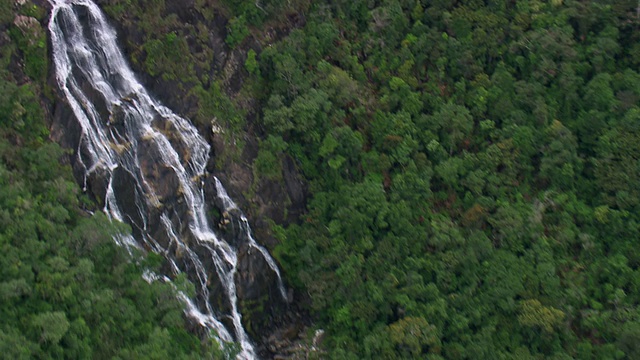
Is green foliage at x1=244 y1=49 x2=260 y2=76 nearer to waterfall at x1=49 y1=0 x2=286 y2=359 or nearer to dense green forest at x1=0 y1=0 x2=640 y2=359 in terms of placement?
dense green forest at x1=0 y1=0 x2=640 y2=359

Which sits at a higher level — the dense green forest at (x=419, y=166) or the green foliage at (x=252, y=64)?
the green foliage at (x=252, y=64)

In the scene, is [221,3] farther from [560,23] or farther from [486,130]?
[560,23]

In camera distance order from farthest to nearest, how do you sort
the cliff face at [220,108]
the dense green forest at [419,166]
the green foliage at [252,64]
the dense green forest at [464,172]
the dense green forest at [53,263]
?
the green foliage at [252,64] → the cliff face at [220,108] → the dense green forest at [464,172] → the dense green forest at [419,166] → the dense green forest at [53,263]

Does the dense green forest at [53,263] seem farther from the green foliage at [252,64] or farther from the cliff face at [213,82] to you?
the green foliage at [252,64]

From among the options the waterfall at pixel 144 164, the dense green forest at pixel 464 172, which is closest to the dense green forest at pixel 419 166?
the dense green forest at pixel 464 172

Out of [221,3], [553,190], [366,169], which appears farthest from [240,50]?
[553,190]

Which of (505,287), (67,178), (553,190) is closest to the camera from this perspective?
(67,178)
